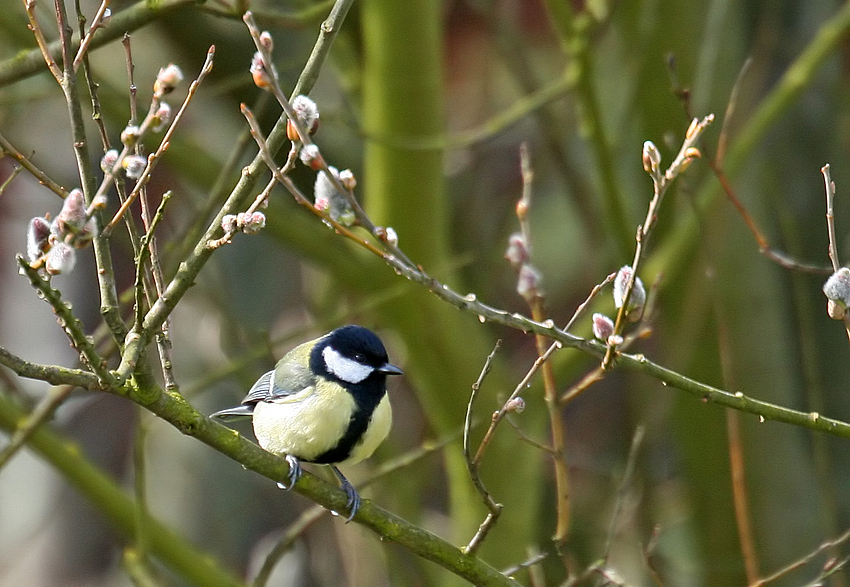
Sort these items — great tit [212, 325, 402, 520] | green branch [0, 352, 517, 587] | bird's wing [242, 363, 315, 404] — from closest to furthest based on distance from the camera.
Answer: green branch [0, 352, 517, 587], great tit [212, 325, 402, 520], bird's wing [242, 363, 315, 404]

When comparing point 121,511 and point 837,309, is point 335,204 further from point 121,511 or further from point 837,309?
point 121,511

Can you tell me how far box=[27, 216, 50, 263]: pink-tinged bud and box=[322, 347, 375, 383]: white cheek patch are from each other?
3.79 ft

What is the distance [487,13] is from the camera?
3633 millimetres

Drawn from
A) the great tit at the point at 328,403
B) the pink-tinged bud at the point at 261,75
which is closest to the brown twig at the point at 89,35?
the pink-tinged bud at the point at 261,75

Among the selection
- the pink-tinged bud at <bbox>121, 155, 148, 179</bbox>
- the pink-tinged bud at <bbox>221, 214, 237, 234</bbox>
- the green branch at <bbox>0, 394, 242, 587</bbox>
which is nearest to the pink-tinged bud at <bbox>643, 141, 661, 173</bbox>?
the pink-tinged bud at <bbox>221, 214, 237, 234</bbox>

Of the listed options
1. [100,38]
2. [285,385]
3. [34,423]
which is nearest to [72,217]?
[100,38]

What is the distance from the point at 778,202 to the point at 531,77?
1.07 metres

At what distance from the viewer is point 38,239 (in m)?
1.29

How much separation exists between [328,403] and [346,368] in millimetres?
158

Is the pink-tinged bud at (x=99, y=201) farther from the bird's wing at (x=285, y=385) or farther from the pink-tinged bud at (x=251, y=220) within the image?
the bird's wing at (x=285, y=385)

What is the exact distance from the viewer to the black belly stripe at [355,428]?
2260 millimetres

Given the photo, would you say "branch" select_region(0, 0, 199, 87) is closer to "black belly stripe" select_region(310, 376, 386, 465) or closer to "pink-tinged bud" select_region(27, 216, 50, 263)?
"pink-tinged bud" select_region(27, 216, 50, 263)

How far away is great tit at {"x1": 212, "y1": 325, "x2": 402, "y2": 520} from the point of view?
2229 mm

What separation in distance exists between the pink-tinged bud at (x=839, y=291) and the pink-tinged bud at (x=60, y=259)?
3.61 feet
